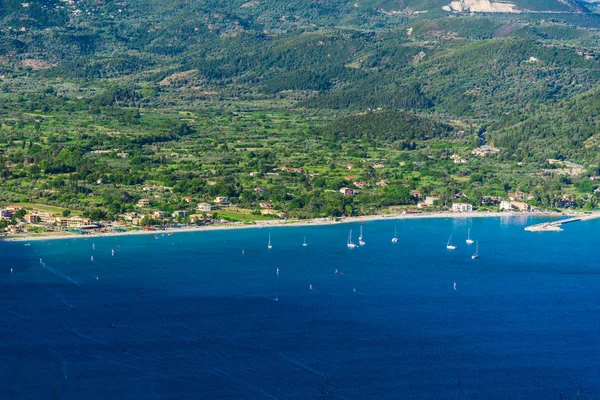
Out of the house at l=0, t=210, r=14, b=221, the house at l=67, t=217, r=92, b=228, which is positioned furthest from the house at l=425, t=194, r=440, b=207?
the house at l=0, t=210, r=14, b=221

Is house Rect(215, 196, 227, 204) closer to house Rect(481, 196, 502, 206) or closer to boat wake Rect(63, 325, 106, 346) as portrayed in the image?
house Rect(481, 196, 502, 206)

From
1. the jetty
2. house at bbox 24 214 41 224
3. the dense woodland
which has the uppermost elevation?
the dense woodland

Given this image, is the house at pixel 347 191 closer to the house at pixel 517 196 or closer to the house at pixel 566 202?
the house at pixel 517 196

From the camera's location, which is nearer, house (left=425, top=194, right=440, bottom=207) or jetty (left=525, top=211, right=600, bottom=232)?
jetty (left=525, top=211, right=600, bottom=232)

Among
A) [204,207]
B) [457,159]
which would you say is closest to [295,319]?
[204,207]

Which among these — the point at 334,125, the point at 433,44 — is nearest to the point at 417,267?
the point at 334,125

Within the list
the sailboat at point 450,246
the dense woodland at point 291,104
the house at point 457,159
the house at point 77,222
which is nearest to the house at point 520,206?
the dense woodland at point 291,104

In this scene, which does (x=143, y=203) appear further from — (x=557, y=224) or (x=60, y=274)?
(x=557, y=224)
